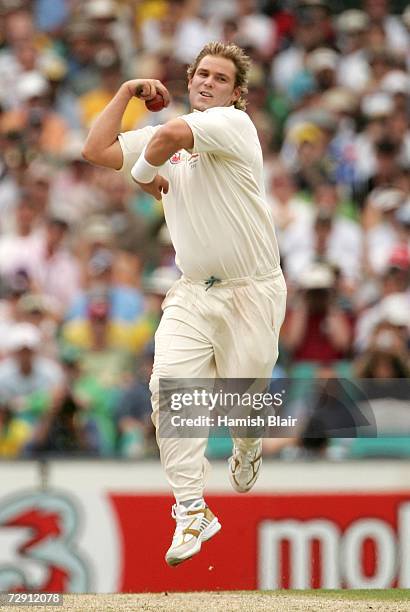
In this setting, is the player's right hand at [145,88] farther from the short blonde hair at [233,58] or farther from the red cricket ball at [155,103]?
the short blonde hair at [233,58]

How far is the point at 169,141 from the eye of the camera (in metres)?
6.84

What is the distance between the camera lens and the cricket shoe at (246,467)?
25.3ft

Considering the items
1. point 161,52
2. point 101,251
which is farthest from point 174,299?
point 161,52

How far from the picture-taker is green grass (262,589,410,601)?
809 centimetres

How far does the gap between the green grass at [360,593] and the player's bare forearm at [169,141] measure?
8.75ft

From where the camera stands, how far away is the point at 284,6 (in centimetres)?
1500

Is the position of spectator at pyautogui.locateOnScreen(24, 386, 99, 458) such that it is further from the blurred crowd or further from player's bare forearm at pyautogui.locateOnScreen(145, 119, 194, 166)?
player's bare forearm at pyautogui.locateOnScreen(145, 119, 194, 166)

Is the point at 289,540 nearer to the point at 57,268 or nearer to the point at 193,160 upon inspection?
the point at 193,160

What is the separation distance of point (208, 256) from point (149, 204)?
5.56 m

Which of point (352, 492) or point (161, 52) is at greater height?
point (161, 52)

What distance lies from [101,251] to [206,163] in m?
4.71

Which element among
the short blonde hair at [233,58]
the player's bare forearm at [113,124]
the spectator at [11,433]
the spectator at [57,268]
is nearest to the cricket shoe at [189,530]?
the player's bare forearm at [113,124]

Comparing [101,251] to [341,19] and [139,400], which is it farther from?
[341,19]

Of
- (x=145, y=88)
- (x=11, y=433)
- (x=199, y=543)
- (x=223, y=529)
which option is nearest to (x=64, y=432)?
(x=11, y=433)
